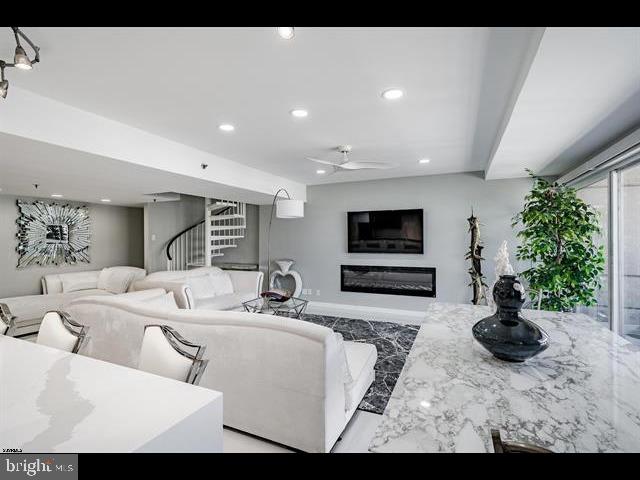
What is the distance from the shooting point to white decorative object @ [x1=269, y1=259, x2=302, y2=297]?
6.16 metres

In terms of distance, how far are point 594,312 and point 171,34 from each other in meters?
5.17

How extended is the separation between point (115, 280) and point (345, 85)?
5.77 metres

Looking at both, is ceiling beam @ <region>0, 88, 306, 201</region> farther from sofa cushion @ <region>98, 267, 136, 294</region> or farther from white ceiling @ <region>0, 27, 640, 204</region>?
sofa cushion @ <region>98, 267, 136, 294</region>

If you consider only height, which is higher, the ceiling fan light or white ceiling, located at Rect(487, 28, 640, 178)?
white ceiling, located at Rect(487, 28, 640, 178)

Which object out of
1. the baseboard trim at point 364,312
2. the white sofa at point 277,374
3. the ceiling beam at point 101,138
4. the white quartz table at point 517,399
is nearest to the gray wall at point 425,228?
the baseboard trim at point 364,312

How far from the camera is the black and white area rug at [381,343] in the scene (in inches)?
103

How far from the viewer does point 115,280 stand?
5.82m

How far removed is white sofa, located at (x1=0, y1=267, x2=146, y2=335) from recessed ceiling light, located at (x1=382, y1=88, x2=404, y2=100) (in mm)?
4827

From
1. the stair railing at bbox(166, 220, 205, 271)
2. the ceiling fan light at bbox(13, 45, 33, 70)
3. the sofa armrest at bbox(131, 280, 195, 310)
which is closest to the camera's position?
the ceiling fan light at bbox(13, 45, 33, 70)

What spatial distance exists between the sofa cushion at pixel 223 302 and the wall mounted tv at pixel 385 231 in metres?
2.16

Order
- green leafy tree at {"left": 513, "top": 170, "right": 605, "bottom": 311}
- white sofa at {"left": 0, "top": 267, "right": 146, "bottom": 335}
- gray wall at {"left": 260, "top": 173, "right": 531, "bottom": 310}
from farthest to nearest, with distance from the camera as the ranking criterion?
gray wall at {"left": 260, "top": 173, "right": 531, "bottom": 310}, white sofa at {"left": 0, "top": 267, "right": 146, "bottom": 335}, green leafy tree at {"left": 513, "top": 170, "right": 605, "bottom": 311}

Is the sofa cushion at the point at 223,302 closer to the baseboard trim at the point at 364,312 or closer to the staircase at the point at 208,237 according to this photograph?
the baseboard trim at the point at 364,312

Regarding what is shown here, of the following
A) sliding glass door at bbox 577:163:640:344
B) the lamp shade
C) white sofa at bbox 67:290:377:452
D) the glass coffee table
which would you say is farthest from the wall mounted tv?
white sofa at bbox 67:290:377:452

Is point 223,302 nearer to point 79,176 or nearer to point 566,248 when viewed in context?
point 79,176
